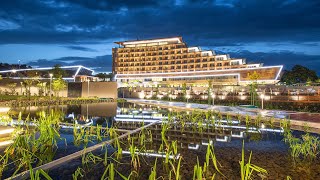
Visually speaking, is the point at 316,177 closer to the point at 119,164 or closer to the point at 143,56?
the point at 119,164

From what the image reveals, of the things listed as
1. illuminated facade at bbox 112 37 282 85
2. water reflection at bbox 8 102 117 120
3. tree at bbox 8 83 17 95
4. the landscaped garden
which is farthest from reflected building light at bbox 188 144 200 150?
illuminated facade at bbox 112 37 282 85

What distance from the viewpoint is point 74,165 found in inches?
253

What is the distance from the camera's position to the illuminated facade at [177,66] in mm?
87625

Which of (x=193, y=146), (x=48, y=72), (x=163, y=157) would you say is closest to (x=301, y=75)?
(x=48, y=72)

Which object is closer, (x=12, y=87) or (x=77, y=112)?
(x=77, y=112)

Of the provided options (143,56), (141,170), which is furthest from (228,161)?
(143,56)

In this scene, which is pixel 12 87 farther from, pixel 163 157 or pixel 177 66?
pixel 177 66

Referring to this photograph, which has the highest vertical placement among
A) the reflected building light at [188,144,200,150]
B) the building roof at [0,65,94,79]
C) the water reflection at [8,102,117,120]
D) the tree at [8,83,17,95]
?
the building roof at [0,65,94,79]

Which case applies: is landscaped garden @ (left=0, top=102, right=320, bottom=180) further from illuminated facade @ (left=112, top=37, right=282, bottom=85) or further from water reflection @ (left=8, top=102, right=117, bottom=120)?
illuminated facade @ (left=112, top=37, right=282, bottom=85)

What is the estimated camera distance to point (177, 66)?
107125mm

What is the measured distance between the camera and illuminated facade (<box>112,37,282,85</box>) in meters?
87.6

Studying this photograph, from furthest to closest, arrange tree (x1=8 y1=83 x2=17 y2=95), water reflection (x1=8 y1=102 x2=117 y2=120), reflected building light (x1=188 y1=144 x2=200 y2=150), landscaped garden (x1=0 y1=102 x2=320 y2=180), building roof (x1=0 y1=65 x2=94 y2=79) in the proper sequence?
building roof (x1=0 y1=65 x2=94 y2=79), tree (x1=8 y1=83 x2=17 y2=95), water reflection (x1=8 y1=102 x2=117 y2=120), reflected building light (x1=188 y1=144 x2=200 y2=150), landscaped garden (x1=0 y1=102 x2=320 y2=180)

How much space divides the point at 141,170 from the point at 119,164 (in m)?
0.69

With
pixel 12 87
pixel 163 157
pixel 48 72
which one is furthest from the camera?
pixel 48 72
